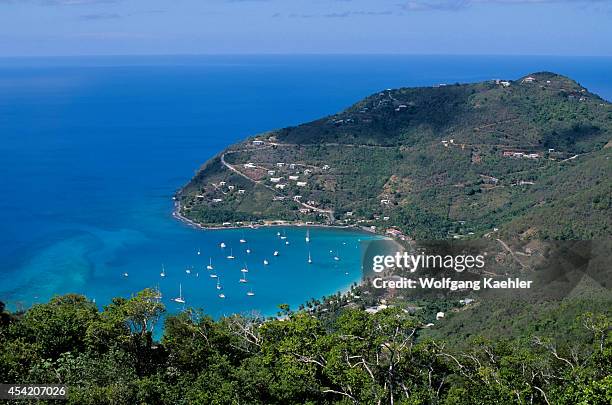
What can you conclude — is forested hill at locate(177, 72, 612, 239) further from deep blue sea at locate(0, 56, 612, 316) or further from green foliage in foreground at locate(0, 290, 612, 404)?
green foliage in foreground at locate(0, 290, 612, 404)

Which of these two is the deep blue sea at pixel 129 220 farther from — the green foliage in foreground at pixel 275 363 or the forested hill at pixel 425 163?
the green foliage in foreground at pixel 275 363

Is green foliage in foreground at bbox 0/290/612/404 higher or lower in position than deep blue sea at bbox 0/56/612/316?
higher

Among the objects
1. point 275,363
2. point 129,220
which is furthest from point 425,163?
point 275,363

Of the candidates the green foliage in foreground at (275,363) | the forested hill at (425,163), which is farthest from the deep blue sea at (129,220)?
the green foliage in foreground at (275,363)

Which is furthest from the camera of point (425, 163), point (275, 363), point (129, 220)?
point (425, 163)

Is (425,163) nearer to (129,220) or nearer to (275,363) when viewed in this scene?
(129,220)

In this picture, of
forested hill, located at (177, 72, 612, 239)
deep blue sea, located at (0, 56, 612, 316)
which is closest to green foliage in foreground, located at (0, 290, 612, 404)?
deep blue sea, located at (0, 56, 612, 316)
